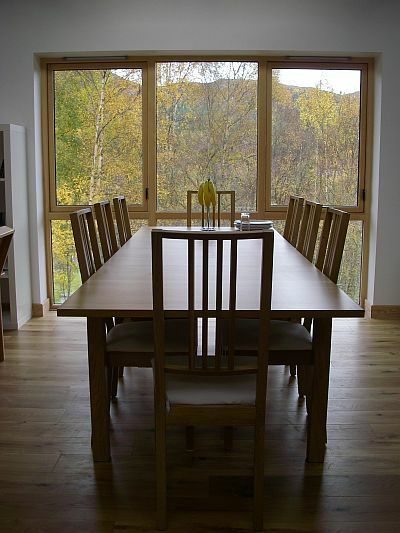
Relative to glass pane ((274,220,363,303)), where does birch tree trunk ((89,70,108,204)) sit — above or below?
above

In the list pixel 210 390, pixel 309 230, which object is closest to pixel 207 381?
pixel 210 390

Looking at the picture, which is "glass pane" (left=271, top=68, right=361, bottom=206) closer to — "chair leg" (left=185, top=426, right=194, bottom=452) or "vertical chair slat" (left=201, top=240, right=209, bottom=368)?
"chair leg" (left=185, top=426, right=194, bottom=452)

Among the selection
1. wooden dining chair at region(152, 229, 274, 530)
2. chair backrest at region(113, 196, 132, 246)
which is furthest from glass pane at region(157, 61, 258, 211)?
wooden dining chair at region(152, 229, 274, 530)

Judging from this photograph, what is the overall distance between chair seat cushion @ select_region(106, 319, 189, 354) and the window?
2708 millimetres

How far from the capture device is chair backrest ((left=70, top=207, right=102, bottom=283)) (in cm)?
284

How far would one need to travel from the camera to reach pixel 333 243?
9.64 feet

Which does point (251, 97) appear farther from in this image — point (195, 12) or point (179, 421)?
point (179, 421)

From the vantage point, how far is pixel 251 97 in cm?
534

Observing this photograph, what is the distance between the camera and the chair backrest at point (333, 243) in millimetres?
2801

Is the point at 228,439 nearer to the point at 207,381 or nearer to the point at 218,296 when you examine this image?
the point at 207,381

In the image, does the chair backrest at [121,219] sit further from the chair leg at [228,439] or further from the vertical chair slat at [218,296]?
the vertical chair slat at [218,296]

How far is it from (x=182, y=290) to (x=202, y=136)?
10.4 ft

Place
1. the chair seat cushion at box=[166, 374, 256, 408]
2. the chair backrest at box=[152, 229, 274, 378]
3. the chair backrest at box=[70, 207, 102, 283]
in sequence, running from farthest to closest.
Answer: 1. the chair backrest at box=[70, 207, 102, 283]
2. the chair seat cushion at box=[166, 374, 256, 408]
3. the chair backrest at box=[152, 229, 274, 378]

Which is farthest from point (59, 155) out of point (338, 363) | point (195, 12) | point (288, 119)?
point (338, 363)
